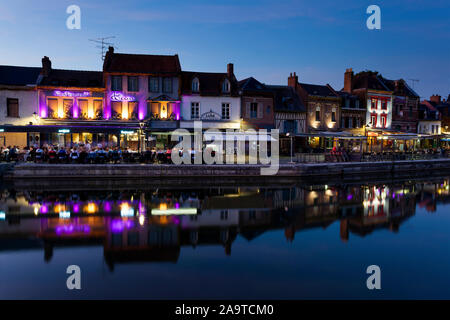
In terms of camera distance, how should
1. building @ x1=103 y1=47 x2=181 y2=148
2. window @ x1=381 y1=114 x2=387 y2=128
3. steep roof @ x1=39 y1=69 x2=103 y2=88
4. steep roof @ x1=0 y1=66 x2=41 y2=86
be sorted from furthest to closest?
window @ x1=381 y1=114 x2=387 y2=128, building @ x1=103 y1=47 x2=181 y2=148, steep roof @ x1=39 y1=69 x2=103 y2=88, steep roof @ x1=0 y1=66 x2=41 y2=86

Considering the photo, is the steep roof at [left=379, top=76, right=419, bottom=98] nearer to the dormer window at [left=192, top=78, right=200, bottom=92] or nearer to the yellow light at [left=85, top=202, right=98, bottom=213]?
the dormer window at [left=192, top=78, right=200, bottom=92]

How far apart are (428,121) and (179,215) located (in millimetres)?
40495

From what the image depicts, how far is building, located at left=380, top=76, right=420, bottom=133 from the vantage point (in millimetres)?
39125

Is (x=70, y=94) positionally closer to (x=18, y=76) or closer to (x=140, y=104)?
(x=18, y=76)

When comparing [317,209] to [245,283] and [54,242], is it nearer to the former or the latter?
[245,283]

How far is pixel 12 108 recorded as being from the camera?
25.6m

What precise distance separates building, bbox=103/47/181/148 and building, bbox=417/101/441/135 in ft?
103

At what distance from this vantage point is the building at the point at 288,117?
3130cm

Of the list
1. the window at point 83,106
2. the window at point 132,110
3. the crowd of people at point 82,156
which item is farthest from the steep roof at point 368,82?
the window at point 83,106

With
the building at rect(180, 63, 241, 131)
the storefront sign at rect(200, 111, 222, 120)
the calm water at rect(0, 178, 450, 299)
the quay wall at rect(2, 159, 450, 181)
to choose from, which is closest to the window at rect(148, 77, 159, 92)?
the building at rect(180, 63, 241, 131)

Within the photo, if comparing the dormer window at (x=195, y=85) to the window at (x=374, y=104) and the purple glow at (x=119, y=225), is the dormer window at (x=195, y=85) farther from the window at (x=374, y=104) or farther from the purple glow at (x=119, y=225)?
the window at (x=374, y=104)

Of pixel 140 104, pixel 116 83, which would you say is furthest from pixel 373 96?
pixel 116 83

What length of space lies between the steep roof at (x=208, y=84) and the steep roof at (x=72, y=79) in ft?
22.5

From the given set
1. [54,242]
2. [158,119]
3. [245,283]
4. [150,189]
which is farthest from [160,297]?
[158,119]
